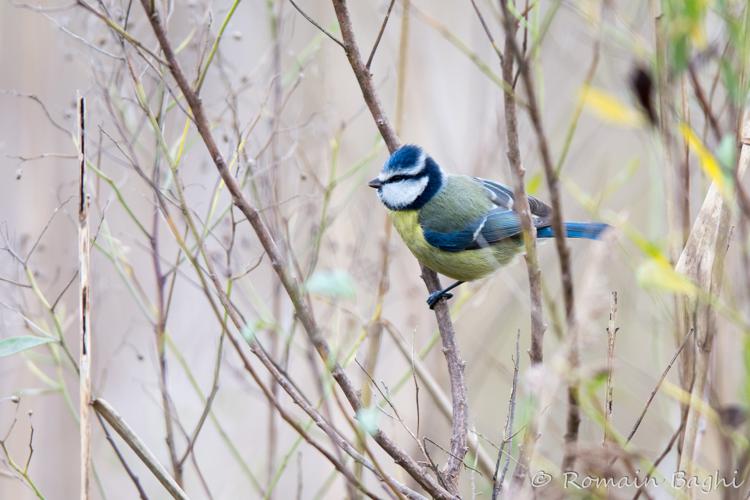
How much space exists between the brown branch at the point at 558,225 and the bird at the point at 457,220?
4.87 ft

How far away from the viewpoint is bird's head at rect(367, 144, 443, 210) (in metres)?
2.15

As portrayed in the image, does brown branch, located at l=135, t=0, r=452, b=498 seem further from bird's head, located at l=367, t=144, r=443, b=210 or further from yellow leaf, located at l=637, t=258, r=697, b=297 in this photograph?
bird's head, located at l=367, t=144, r=443, b=210

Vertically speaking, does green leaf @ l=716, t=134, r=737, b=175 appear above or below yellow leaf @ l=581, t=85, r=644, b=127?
below

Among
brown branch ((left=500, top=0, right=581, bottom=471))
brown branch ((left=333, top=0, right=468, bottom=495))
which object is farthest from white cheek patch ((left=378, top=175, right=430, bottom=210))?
brown branch ((left=500, top=0, right=581, bottom=471))

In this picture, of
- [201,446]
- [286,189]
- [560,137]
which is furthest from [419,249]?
[201,446]

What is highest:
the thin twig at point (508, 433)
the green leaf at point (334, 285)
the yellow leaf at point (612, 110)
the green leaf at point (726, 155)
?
the yellow leaf at point (612, 110)

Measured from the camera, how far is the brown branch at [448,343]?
1.32 m

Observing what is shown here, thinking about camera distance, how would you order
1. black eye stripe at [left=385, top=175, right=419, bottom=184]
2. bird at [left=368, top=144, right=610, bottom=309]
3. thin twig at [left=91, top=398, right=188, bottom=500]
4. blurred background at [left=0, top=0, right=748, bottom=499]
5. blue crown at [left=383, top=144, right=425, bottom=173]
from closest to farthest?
thin twig at [left=91, top=398, right=188, bottom=500], blurred background at [left=0, top=0, right=748, bottom=499], blue crown at [left=383, top=144, right=425, bottom=173], black eye stripe at [left=385, top=175, right=419, bottom=184], bird at [left=368, top=144, right=610, bottom=309]

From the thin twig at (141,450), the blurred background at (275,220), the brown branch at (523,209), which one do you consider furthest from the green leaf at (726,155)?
the thin twig at (141,450)

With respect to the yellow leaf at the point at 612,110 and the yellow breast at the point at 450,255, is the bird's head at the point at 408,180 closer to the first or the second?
the yellow breast at the point at 450,255

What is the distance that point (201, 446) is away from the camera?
387cm

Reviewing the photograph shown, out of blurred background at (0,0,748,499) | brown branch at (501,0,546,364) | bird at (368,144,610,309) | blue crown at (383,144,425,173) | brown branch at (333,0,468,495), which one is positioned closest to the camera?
brown branch at (501,0,546,364)

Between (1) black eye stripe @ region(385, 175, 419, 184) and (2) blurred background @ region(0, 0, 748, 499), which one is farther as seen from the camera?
(1) black eye stripe @ region(385, 175, 419, 184)

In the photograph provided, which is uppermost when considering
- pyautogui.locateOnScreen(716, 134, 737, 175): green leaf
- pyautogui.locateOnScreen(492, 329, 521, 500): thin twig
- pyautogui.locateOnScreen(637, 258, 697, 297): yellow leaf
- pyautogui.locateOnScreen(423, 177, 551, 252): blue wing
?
pyautogui.locateOnScreen(716, 134, 737, 175): green leaf
